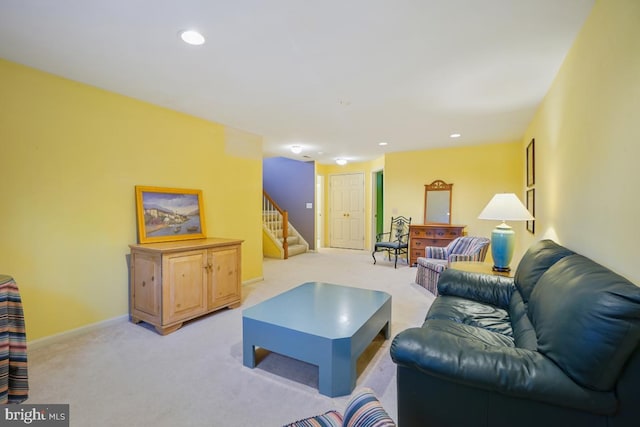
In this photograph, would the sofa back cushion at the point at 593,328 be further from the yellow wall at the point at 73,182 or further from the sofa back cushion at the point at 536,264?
the yellow wall at the point at 73,182

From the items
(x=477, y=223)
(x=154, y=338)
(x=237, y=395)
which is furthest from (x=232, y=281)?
(x=477, y=223)

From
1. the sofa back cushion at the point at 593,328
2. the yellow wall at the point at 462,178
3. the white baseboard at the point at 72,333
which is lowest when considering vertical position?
the white baseboard at the point at 72,333

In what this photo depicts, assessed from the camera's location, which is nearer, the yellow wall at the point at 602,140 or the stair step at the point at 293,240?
the yellow wall at the point at 602,140

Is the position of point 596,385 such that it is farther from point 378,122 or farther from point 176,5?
point 378,122

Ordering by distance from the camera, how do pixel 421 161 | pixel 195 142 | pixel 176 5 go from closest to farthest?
pixel 176 5
pixel 195 142
pixel 421 161

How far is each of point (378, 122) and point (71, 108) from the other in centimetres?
333

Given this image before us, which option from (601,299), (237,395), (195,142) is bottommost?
(237,395)

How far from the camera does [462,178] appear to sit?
558cm

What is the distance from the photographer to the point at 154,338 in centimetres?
265

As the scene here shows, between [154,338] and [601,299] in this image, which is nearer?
[601,299]

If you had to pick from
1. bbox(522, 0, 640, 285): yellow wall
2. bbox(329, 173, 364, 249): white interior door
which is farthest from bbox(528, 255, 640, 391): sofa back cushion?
bbox(329, 173, 364, 249): white interior door

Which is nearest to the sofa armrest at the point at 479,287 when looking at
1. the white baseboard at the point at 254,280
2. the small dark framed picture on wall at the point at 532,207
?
the small dark framed picture on wall at the point at 532,207

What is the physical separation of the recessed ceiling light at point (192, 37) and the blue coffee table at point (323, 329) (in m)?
1.99

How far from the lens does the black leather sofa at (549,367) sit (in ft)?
3.15
